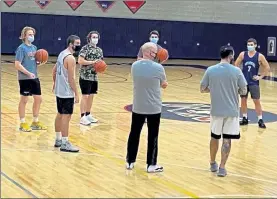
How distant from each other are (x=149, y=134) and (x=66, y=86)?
170 centimetres

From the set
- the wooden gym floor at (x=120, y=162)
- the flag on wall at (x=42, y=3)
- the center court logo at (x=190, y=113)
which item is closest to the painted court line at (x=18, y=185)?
the wooden gym floor at (x=120, y=162)

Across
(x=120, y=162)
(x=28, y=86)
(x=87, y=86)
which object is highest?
(x=28, y=86)

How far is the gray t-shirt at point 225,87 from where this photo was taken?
8.40 m

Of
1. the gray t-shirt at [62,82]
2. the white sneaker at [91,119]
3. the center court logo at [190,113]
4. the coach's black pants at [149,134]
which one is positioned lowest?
the center court logo at [190,113]

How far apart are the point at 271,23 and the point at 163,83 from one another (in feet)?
77.3

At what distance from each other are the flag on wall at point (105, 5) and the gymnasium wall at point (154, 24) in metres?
0.15

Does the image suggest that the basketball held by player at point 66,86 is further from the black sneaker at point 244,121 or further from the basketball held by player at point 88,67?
the black sneaker at point 244,121

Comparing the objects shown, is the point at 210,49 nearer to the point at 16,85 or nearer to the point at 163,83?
the point at 16,85

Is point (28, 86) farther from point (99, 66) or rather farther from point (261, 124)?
point (261, 124)

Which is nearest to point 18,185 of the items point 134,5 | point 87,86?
point 87,86

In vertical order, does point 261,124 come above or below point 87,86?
below

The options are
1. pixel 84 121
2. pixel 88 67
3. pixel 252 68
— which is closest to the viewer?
pixel 88 67

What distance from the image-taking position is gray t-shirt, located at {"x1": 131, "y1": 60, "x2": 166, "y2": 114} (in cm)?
826

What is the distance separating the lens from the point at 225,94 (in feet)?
A: 27.6
